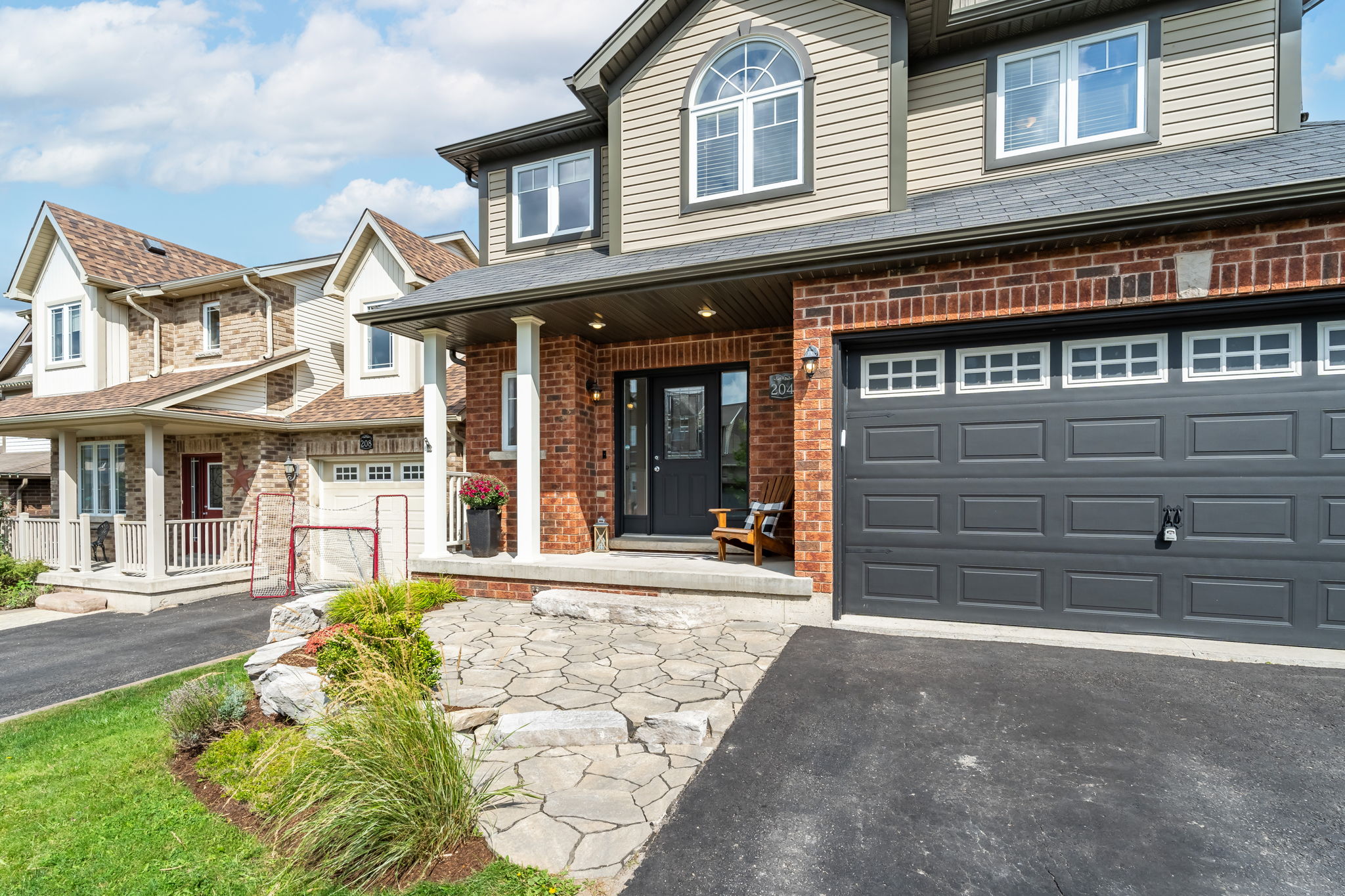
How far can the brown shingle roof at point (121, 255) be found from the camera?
488 inches

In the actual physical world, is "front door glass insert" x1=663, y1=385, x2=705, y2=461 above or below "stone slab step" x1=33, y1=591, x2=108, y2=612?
above

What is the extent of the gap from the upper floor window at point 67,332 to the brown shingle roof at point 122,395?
35.9 inches

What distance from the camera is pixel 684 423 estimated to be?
318 inches

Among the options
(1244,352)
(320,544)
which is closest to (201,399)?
(320,544)

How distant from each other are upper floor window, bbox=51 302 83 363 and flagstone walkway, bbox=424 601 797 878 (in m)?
12.6

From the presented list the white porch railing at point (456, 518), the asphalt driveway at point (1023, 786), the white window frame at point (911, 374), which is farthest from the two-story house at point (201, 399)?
the asphalt driveway at point (1023, 786)

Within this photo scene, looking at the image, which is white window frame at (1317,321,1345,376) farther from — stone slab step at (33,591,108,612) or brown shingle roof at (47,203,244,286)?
brown shingle roof at (47,203,244,286)

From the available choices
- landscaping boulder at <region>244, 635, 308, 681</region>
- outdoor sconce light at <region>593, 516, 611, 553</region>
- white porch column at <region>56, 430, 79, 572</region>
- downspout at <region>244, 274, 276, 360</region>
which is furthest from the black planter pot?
white porch column at <region>56, 430, 79, 572</region>

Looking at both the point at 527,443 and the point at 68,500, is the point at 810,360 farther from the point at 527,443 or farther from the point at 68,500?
the point at 68,500

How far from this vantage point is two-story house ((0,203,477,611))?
1005 centimetres

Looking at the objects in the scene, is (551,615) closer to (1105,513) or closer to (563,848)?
(563,848)

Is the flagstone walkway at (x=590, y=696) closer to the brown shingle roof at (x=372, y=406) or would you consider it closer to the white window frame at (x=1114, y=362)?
the white window frame at (x=1114, y=362)

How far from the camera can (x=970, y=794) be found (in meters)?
2.76

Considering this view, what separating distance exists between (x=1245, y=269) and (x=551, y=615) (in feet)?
21.2
